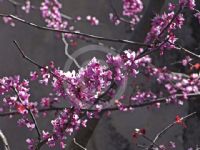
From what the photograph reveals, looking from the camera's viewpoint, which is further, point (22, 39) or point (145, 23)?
point (22, 39)

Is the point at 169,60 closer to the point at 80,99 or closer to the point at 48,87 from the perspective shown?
the point at 48,87

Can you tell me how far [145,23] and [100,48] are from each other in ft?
7.28

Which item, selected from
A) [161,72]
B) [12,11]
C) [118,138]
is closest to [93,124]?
[161,72]

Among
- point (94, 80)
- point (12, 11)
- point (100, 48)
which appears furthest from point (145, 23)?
point (12, 11)

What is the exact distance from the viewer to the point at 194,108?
606 centimetres

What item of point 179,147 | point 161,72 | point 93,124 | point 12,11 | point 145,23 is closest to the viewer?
point 93,124

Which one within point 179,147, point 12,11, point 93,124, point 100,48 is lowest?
point 93,124

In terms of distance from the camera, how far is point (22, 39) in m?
6.28

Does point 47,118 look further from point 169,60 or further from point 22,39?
point 169,60

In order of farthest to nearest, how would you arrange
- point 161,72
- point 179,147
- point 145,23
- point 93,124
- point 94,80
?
point 179,147 → point 161,72 → point 145,23 → point 93,124 → point 94,80

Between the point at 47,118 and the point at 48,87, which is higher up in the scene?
the point at 48,87

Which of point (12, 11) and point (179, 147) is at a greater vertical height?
point (12, 11)

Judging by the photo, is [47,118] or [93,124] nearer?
[93,124]

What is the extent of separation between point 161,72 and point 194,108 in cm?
131
